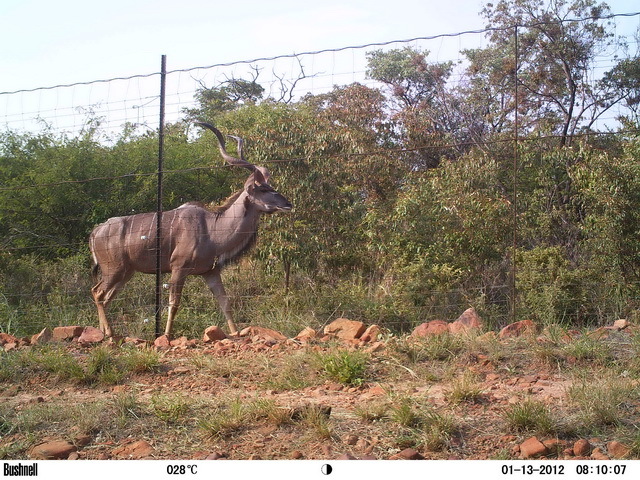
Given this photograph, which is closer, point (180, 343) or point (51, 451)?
point (51, 451)

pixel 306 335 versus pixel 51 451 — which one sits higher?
pixel 306 335

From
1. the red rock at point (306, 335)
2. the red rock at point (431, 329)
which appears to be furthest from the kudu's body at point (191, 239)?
the red rock at point (431, 329)

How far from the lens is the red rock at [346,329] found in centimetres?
808

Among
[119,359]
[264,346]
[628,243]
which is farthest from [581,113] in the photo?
[119,359]

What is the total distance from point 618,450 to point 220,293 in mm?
6036

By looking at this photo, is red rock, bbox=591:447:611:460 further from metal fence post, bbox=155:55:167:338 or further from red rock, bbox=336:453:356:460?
metal fence post, bbox=155:55:167:338

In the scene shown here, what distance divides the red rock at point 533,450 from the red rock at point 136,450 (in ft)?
8.49

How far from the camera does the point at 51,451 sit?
17.5 ft

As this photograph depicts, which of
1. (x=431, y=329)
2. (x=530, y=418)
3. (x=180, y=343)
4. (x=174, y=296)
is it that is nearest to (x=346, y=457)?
(x=530, y=418)

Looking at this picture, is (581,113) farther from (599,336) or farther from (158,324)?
(158,324)

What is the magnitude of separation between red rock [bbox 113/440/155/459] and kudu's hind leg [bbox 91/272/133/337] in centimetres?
490

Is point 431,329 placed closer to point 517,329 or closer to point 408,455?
point 517,329

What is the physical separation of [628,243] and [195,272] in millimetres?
5881

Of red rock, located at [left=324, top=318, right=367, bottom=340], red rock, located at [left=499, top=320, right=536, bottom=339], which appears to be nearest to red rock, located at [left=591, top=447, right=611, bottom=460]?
red rock, located at [left=499, top=320, right=536, bottom=339]
